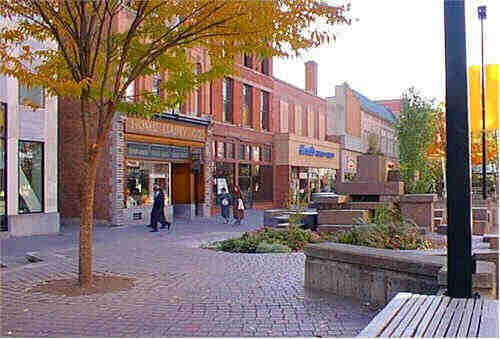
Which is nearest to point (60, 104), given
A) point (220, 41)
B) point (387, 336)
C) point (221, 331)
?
point (220, 41)

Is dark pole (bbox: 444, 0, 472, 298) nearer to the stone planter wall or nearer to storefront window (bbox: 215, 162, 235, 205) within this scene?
the stone planter wall

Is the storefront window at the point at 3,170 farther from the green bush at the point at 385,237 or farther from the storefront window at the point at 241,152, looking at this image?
the storefront window at the point at 241,152

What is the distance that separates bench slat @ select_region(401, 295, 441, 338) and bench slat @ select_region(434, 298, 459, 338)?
0.36 feet

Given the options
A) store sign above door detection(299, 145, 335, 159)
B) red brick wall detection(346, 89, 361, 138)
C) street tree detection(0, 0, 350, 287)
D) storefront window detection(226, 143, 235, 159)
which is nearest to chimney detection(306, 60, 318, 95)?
store sign above door detection(299, 145, 335, 159)

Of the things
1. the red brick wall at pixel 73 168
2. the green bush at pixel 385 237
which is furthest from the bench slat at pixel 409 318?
the red brick wall at pixel 73 168

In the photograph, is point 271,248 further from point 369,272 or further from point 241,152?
point 241,152

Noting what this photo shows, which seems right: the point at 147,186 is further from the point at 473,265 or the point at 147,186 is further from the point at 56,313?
the point at 473,265

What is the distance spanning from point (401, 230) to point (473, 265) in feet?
19.8

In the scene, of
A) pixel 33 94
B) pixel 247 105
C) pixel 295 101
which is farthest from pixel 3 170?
pixel 295 101

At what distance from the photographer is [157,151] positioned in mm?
24672

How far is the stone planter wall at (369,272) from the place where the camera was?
6.90 meters

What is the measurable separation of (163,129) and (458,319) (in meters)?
20.8

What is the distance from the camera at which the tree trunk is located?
8789 mm

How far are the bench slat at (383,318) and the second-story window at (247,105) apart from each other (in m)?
29.4
